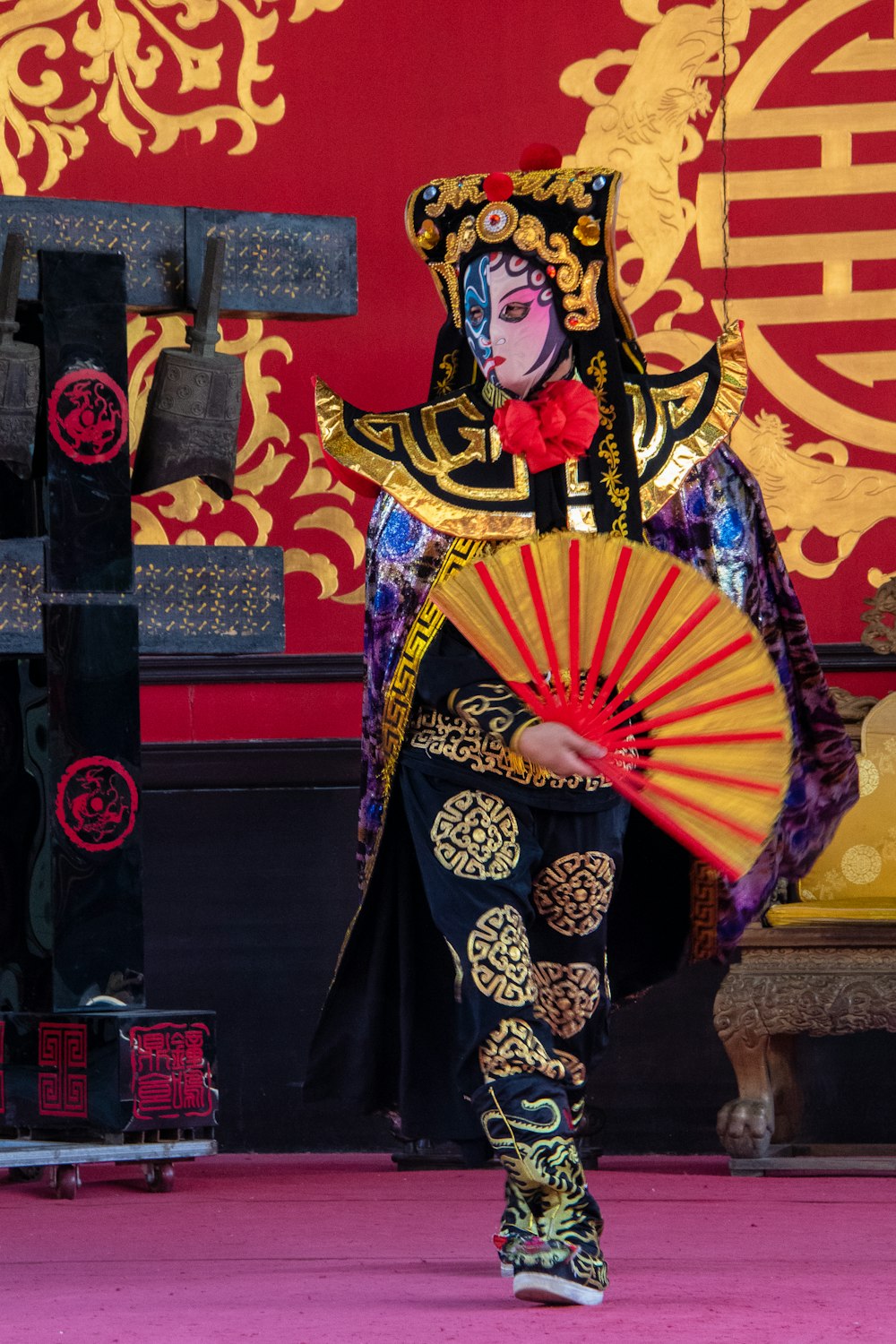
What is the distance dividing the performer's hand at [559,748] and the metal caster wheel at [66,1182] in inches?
57.1

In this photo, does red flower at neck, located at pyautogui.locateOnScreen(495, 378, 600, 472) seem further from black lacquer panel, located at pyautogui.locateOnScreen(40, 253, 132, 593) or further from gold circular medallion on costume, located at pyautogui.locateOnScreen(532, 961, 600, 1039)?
black lacquer panel, located at pyautogui.locateOnScreen(40, 253, 132, 593)

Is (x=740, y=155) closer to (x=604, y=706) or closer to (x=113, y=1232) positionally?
(x=604, y=706)

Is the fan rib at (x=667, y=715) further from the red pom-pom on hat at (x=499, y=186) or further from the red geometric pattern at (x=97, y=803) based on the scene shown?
the red geometric pattern at (x=97, y=803)

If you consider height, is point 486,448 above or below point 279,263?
below

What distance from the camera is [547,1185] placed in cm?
277

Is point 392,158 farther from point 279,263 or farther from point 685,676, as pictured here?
point 685,676

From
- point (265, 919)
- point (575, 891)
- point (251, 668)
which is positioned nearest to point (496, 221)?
point (575, 891)

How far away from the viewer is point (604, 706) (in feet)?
9.39

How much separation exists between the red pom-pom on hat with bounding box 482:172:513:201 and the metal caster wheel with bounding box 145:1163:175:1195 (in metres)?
1.83

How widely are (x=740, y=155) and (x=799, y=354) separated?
430mm

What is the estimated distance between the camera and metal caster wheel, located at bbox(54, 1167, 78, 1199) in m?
3.84

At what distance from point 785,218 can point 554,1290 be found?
8.59 ft

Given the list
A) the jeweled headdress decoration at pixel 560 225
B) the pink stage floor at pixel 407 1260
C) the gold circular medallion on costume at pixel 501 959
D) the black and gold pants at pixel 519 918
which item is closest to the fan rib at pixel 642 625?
the black and gold pants at pixel 519 918

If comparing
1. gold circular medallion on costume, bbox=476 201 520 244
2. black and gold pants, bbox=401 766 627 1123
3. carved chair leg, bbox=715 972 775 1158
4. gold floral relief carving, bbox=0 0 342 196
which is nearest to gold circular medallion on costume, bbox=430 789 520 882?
black and gold pants, bbox=401 766 627 1123
